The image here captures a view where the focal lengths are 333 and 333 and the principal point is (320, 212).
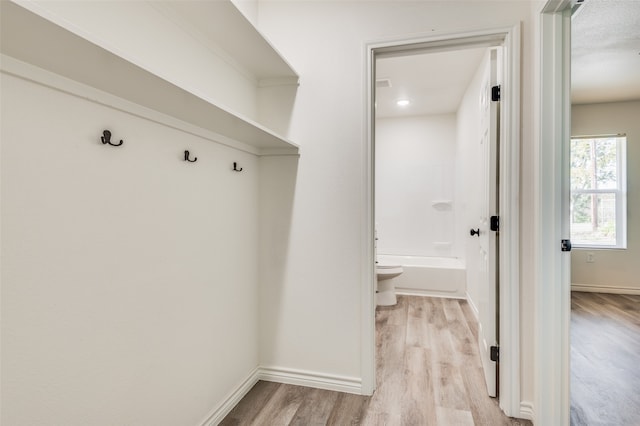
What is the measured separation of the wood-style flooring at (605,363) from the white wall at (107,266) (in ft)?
6.44

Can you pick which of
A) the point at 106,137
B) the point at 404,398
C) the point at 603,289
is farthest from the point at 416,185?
the point at 106,137

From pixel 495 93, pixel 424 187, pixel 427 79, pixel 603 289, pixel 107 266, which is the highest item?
pixel 427 79

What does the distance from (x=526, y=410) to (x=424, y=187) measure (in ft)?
10.9

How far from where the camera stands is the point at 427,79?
3383 mm

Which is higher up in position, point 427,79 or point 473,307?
point 427,79

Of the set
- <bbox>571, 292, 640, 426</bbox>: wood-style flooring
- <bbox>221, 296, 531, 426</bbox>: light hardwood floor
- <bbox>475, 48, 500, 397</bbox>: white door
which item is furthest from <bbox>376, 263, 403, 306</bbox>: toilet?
<bbox>475, 48, 500, 397</bbox>: white door

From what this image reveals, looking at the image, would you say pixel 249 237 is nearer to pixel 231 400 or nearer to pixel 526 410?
pixel 231 400

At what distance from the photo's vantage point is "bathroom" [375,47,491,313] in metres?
3.93

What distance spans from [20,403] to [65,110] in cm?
78

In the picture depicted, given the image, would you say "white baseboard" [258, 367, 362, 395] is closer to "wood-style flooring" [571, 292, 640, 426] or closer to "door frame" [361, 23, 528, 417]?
"door frame" [361, 23, 528, 417]

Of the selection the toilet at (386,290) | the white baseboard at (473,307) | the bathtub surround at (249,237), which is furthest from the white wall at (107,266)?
the white baseboard at (473,307)

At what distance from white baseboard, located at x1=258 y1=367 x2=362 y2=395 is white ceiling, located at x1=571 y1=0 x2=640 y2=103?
7.44 feet

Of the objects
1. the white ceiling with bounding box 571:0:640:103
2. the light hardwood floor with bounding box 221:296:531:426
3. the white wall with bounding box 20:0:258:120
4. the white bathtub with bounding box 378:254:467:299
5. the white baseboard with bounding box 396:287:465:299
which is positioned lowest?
the light hardwood floor with bounding box 221:296:531:426

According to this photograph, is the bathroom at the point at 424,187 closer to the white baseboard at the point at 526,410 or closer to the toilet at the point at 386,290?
the toilet at the point at 386,290
